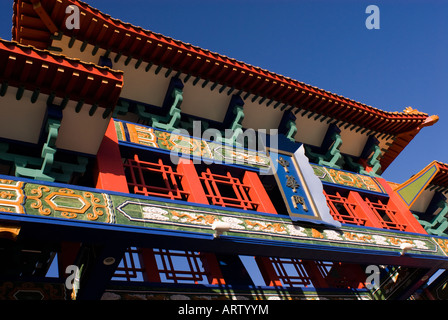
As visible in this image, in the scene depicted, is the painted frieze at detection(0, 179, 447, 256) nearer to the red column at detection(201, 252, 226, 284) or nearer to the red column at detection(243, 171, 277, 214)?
the red column at detection(243, 171, 277, 214)

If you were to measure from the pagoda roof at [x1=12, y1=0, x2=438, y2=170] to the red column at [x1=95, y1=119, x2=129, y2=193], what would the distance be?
257 centimetres

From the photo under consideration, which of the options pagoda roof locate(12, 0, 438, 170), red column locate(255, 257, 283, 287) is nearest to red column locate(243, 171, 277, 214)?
red column locate(255, 257, 283, 287)

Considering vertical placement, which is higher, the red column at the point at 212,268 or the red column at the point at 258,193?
the red column at the point at 258,193

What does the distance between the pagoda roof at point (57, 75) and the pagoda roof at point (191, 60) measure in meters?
2.79

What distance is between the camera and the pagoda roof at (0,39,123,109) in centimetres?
788

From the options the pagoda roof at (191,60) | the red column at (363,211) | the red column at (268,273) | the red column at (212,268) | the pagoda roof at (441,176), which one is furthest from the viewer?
the pagoda roof at (441,176)

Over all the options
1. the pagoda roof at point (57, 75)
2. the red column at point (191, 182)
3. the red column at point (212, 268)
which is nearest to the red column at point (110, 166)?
the pagoda roof at point (57, 75)

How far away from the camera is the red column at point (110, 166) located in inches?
344

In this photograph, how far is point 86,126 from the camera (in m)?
8.98

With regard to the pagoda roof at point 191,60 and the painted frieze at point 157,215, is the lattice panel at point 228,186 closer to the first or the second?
the painted frieze at point 157,215

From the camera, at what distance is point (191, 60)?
12.1 metres

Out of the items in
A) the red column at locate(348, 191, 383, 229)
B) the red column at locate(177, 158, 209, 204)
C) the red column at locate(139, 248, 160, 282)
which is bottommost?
the red column at locate(139, 248, 160, 282)

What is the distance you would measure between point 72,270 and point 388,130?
1176 cm
